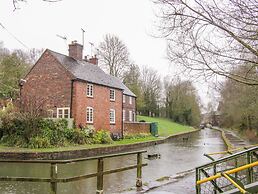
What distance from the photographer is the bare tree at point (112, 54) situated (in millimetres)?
51312

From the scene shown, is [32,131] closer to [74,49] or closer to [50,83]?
[50,83]

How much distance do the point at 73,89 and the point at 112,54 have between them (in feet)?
81.9

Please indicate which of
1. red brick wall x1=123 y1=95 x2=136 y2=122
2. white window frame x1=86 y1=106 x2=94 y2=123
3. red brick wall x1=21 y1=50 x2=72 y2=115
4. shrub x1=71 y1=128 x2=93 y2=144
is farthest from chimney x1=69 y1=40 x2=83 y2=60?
red brick wall x1=123 y1=95 x2=136 y2=122

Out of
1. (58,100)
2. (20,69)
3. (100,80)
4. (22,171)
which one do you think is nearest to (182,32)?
(22,171)

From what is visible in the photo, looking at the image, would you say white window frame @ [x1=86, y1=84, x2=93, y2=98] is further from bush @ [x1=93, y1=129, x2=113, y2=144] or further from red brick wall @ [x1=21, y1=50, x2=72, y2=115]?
bush @ [x1=93, y1=129, x2=113, y2=144]

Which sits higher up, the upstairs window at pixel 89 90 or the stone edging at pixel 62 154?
the upstairs window at pixel 89 90

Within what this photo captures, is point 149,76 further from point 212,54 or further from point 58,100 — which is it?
point 212,54

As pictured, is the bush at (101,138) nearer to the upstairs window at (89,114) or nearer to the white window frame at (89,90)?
the upstairs window at (89,114)

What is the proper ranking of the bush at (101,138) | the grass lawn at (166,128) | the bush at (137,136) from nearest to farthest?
the bush at (101,138), the bush at (137,136), the grass lawn at (166,128)

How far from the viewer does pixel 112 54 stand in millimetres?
51594

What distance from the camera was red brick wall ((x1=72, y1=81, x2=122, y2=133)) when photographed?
2762 centimetres

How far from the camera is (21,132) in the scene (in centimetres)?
2303

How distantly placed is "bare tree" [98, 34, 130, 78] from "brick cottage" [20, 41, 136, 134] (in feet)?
60.5

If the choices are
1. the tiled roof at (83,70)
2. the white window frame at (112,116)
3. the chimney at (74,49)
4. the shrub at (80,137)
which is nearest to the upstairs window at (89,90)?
the tiled roof at (83,70)
